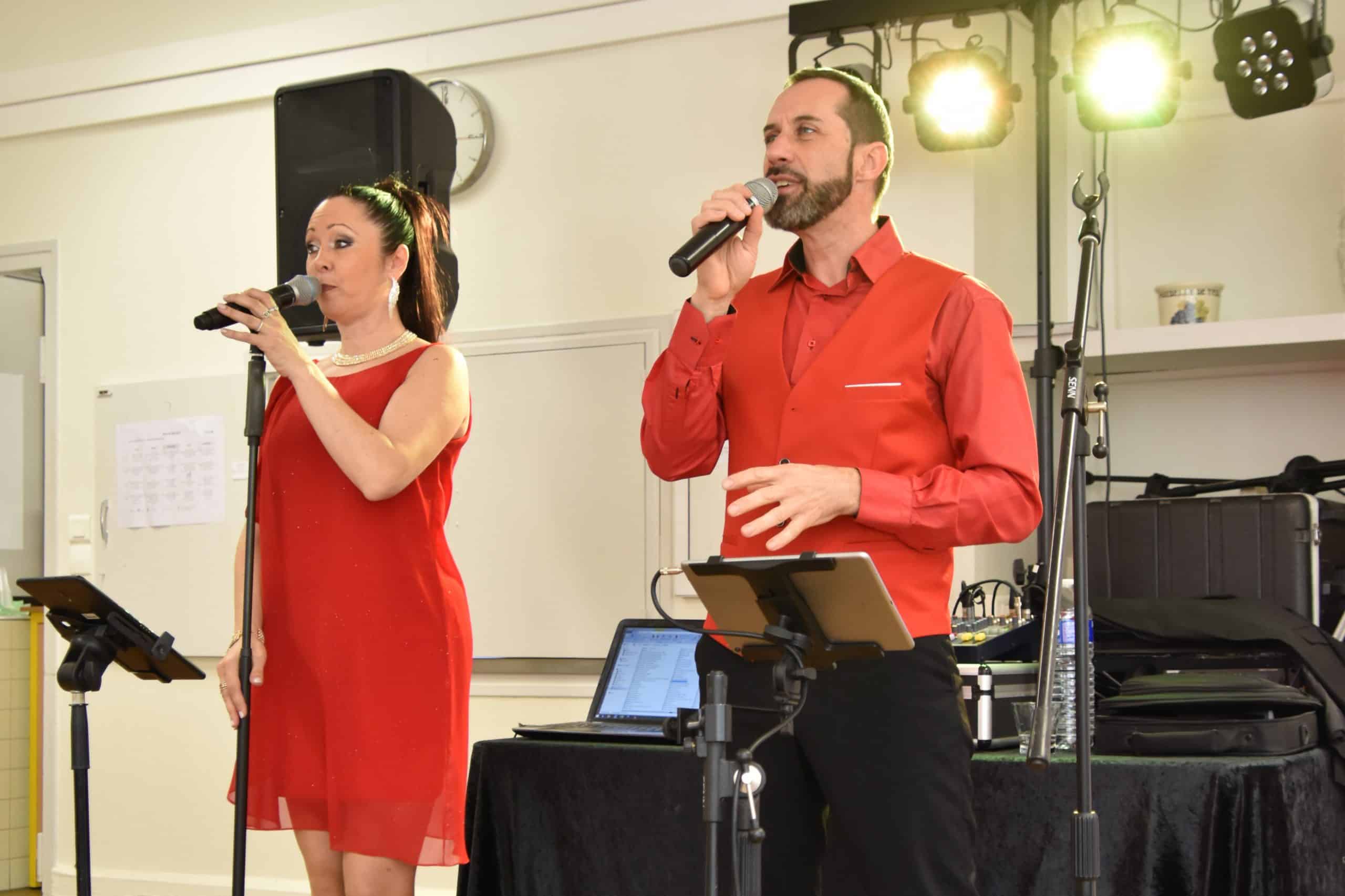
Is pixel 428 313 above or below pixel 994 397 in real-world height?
above

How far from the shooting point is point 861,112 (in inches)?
72.2

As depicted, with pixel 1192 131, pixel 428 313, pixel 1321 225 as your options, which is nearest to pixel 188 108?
pixel 428 313

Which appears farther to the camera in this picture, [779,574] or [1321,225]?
[1321,225]

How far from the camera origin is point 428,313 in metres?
2.33

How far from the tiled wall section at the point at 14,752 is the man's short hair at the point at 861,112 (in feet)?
13.2

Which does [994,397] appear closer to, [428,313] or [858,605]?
[858,605]

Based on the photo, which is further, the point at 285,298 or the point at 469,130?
the point at 469,130

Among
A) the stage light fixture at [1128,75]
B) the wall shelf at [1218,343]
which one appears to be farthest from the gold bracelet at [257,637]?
the stage light fixture at [1128,75]

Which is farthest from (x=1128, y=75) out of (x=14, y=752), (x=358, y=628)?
(x=14, y=752)

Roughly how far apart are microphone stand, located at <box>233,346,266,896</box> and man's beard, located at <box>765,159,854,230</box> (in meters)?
0.80

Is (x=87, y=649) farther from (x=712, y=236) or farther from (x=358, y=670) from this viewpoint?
(x=712, y=236)

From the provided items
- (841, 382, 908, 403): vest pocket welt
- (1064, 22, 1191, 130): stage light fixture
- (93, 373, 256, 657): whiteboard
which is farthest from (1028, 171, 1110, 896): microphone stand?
(93, 373, 256, 657): whiteboard

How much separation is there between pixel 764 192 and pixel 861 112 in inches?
7.7

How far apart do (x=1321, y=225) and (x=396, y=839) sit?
302 cm
